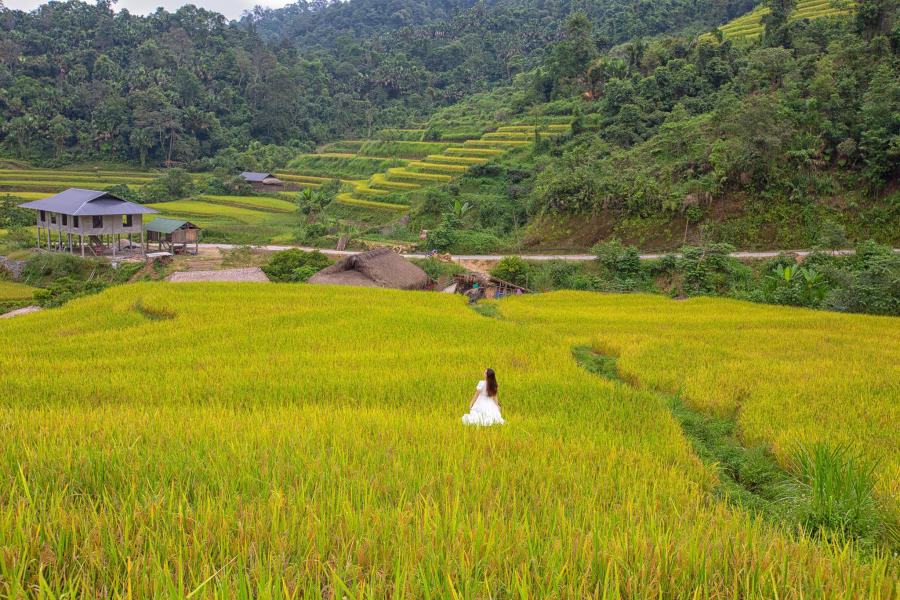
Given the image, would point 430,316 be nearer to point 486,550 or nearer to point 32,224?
point 486,550

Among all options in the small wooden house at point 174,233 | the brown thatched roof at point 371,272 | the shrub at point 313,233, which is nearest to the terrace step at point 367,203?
the shrub at point 313,233

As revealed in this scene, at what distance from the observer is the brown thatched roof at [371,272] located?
20469 mm

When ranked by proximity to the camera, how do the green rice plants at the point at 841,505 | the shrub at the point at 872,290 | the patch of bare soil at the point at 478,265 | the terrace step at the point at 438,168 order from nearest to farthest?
the green rice plants at the point at 841,505 → the shrub at the point at 872,290 → the patch of bare soil at the point at 478,265 → the terrace step at the point at 438,168

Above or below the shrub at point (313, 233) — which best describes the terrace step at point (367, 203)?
above

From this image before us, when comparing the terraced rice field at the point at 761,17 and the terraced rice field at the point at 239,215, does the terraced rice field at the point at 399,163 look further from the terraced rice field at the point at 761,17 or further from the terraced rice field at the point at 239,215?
the terraced rice field at the point at 761,17

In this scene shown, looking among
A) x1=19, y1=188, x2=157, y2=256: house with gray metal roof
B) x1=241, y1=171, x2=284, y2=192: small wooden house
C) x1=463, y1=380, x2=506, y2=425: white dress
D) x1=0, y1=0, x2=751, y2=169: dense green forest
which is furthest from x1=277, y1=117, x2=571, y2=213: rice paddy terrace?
x1=463, y1=380, x2=506, y2=425: white dress

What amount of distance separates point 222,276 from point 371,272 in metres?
5.90

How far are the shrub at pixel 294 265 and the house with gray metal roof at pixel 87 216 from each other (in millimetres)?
7679

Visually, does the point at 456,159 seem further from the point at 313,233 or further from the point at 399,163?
the point at 313,233

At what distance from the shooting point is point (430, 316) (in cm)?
1161

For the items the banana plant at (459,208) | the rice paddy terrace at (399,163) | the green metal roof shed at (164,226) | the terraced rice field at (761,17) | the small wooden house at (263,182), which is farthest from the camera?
the small wooden house at (263,182)

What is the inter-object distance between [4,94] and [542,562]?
63.7 metres

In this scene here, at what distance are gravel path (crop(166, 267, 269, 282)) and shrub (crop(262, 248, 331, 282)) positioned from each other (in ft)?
4.31

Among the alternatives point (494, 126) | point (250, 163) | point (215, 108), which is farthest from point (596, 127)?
point (215, 108)
